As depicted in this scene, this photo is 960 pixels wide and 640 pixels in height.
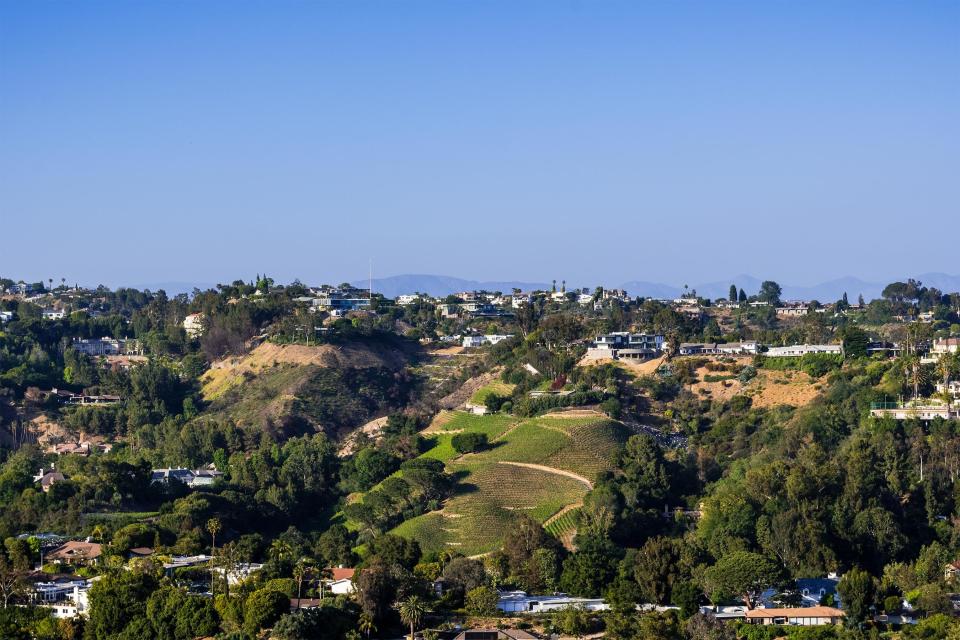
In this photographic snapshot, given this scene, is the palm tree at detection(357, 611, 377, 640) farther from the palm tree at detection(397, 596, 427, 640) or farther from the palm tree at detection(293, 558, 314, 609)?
the palm tree at detection(293, 558, 314, 609)

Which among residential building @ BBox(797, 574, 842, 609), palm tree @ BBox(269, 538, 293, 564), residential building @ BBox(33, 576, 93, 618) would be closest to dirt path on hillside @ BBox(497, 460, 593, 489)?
palm tree @ BBox(269, 538, 293, 564)

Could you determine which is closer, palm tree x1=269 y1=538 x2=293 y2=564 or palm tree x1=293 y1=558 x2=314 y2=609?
palm tree x1=293 y1=558 x2=314 y2=609

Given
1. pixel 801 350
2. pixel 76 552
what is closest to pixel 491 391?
pixel 801 350

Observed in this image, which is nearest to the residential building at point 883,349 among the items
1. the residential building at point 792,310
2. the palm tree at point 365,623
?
the residential building at point 792,310

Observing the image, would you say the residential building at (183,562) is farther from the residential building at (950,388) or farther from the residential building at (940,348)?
the residential building at (940,348)

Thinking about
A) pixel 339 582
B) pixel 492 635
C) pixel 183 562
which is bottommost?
pixel 492 635

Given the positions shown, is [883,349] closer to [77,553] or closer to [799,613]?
[799,613]
